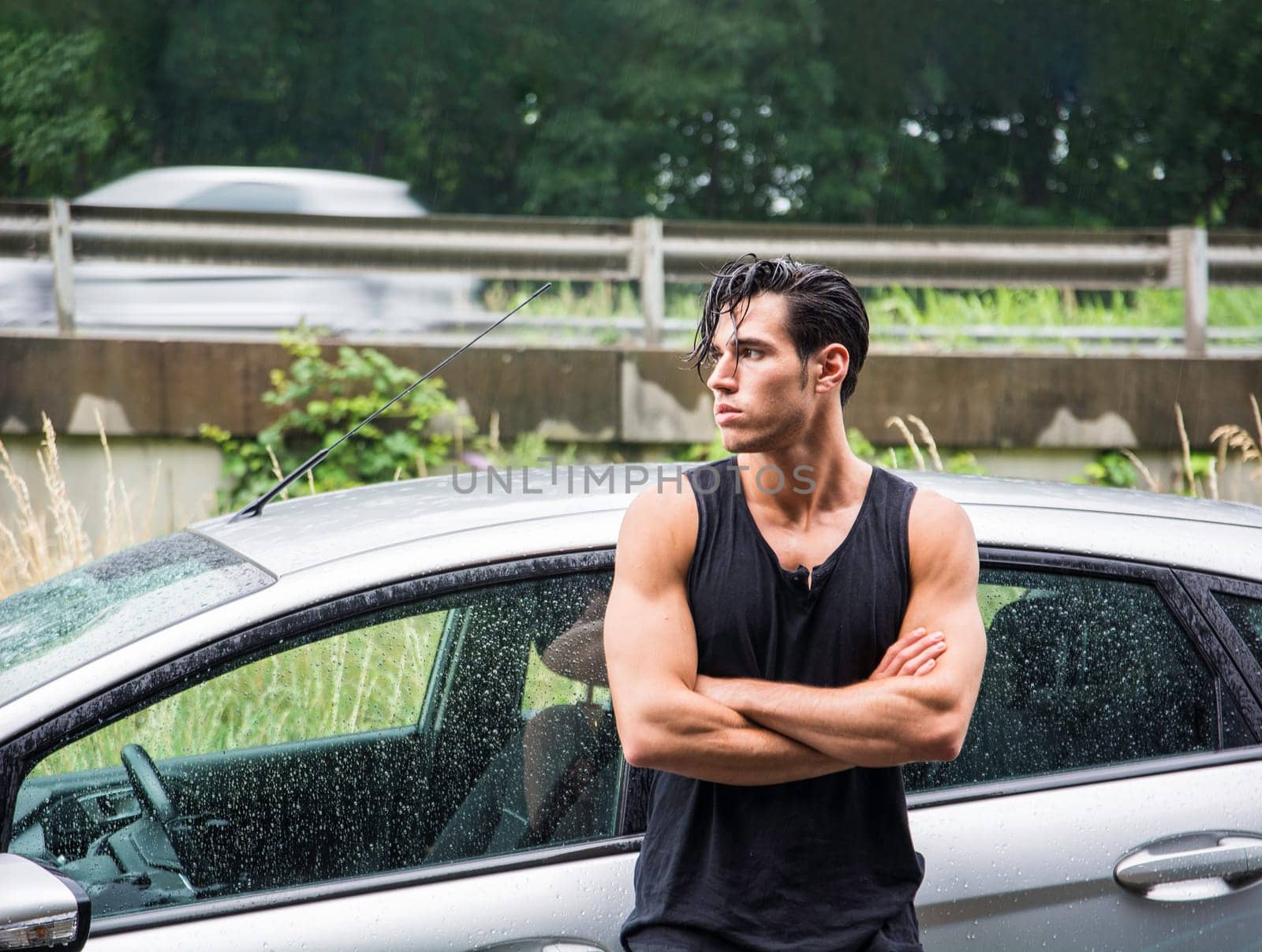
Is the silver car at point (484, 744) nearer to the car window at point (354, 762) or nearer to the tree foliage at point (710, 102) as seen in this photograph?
the car window at point (354, 762)

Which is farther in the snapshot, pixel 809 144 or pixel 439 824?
pixel 809 144

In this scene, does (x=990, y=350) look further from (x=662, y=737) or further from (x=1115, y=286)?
(x=662, y=737)

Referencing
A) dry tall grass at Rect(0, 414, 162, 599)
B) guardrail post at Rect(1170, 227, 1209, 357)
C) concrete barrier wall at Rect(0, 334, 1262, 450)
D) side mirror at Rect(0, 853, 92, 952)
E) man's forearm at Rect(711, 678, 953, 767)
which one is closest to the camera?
side mirror at Rect(0, 853, 92, 952)

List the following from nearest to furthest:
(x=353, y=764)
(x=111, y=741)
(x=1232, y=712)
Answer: (x=111, y=741) < (x=353, y=764) < (x=1232, y=712)

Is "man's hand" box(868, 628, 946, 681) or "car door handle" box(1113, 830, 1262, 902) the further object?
"car door handle" box(1113, 830, 1262, 902)

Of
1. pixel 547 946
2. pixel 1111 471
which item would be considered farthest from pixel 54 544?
pixel 1111 471

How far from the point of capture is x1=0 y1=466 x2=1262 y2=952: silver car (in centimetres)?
181

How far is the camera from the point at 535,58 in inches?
864

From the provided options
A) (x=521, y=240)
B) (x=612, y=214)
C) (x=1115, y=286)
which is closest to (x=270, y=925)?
(x=521, y=240)

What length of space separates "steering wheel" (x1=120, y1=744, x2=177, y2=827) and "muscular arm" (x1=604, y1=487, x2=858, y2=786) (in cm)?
77

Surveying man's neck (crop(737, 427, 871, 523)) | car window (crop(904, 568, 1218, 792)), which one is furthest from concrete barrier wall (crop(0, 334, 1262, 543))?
man's neck (crop(737, 427, 871, 523))

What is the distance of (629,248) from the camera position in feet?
21.6

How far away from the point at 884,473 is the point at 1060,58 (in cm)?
2367

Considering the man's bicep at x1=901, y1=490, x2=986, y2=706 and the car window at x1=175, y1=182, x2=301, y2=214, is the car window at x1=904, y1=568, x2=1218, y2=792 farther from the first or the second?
the car window at x1=175, y1=182, x2=301, y2=214
